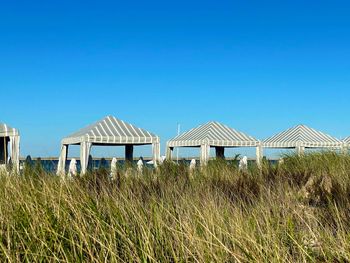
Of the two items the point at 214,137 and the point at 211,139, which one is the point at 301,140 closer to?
the point at 214,137

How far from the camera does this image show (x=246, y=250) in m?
2.42

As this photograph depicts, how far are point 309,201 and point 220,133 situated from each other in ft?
35.7

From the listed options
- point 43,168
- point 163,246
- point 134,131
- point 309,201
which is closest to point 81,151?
point 134,131

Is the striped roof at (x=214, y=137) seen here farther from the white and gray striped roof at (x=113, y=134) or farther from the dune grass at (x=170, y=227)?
the dune grass at (x=170, y=227)

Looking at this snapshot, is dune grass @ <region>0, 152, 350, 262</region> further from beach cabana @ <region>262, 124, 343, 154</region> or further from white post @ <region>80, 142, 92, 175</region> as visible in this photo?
beach cabana @ <region>262, 124, 343, 154</region>

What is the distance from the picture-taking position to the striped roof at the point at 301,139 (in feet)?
57.6

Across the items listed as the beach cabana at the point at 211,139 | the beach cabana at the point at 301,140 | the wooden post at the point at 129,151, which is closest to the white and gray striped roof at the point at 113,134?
the beach cabana at the point at 211,139

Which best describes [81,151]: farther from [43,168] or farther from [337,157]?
[337,157]

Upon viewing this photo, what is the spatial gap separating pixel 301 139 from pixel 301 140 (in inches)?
3.0

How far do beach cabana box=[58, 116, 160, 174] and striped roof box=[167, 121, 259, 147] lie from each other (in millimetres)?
2554

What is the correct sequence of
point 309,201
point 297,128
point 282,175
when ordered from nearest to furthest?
point 309,201
point 282,175
point 297,128

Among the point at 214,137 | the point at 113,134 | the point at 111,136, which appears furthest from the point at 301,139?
the point at 111,136

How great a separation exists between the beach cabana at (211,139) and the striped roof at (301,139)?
88.3 inches

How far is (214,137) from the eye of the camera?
15.5 meters
